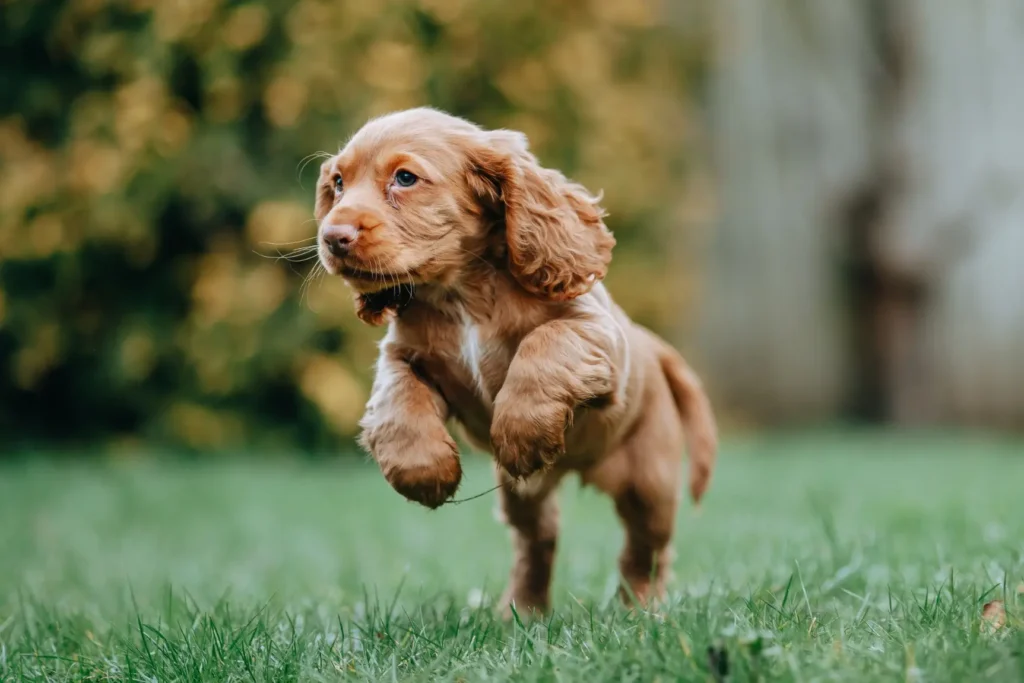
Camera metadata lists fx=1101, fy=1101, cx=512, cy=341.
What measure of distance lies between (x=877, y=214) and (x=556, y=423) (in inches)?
312

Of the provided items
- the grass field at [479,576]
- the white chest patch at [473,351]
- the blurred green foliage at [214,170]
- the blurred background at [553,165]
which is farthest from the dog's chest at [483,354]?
the blurred green foliage at [214,170]

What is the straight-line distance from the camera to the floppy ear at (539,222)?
93.6 inches

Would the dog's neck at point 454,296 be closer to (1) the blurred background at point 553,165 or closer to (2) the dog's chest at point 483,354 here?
(2) the dog's chest at point 483,354

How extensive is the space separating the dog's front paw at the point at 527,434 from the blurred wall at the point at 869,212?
7.67m

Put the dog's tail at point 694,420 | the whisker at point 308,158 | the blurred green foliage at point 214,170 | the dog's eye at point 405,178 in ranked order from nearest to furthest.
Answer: the dog's eye at point 405,178 → the whisker at point 308,158 → the dog's tail at point 694,420 → the blurred green foliage at point 214,170

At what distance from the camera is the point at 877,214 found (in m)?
9.43

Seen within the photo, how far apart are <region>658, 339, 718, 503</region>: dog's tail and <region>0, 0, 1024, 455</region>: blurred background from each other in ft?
14.7

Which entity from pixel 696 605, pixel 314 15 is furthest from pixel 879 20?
pixel 696 605

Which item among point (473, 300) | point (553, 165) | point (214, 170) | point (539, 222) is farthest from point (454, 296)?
point (553, 165)

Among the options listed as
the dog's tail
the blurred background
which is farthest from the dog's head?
the blurred background

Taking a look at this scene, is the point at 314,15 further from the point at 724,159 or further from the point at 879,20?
the point at 879,20

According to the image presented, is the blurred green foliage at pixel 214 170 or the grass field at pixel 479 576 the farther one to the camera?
the blurred green foliage at pixel 214 170

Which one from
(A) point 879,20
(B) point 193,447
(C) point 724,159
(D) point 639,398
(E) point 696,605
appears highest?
(A) point 879,20

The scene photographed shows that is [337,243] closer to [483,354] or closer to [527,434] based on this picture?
[483,354]
